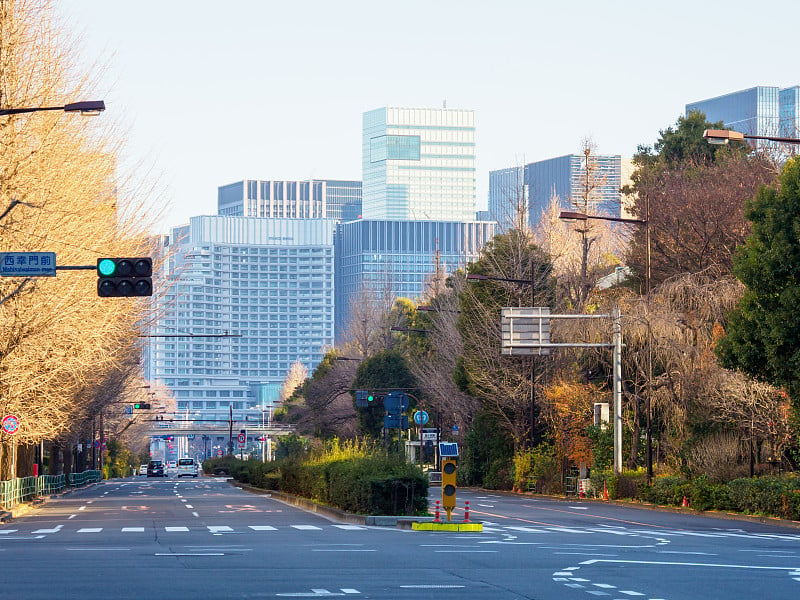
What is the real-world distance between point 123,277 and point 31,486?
2795 centimetres

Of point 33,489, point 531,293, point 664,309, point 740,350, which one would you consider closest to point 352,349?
point 531,293

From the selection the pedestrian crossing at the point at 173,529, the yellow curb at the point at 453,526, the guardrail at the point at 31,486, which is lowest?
the guardrail at the point at 31,486

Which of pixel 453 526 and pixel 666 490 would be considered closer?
pixel 453 526

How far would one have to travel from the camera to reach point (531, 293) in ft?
197

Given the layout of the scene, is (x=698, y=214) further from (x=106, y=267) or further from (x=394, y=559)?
(x=394, y=559)

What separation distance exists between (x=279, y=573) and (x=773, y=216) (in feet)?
62.2

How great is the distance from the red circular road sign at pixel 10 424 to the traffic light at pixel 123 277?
14772mm

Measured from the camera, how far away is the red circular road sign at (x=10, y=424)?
39.7m

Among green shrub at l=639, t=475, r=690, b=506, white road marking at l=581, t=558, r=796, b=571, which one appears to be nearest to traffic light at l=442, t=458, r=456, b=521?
white road marking at l=581, t=558, r=796, b=571

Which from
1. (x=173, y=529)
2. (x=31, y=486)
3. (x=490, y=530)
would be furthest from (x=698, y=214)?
(x=173, y=529)

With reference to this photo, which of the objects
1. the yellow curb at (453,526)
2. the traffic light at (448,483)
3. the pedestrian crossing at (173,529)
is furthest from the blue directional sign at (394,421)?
the traffic light at (448,483)

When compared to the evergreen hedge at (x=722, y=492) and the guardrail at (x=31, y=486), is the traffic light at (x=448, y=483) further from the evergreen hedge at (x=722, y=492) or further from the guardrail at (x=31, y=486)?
the guardrail at (x=31, y=486)

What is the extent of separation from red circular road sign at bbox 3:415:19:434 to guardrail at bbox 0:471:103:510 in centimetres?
274

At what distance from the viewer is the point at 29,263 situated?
28188mm
